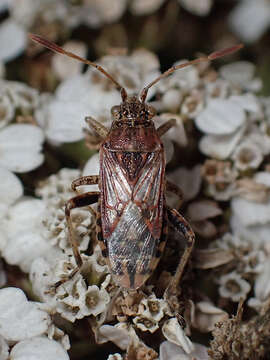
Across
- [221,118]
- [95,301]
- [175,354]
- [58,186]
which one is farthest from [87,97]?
[175,354]

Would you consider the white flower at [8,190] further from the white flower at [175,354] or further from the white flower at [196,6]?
the white flower at [196,6]

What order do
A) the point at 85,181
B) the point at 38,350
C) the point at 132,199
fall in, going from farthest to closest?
1. the point at 85,181
2. the point at 132,199
3. the point at 38,350

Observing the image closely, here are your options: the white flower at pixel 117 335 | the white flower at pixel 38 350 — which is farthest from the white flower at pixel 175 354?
the white flower at pixel 38 350

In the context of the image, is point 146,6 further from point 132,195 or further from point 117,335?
point 117,335

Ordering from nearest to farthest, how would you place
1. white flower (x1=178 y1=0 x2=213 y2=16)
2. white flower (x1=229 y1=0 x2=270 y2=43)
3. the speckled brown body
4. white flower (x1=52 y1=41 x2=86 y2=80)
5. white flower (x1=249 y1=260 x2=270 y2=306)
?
the speckled brown body → white flower (x1=249 y1=260 x2=270 y2=306) → white flower (x1=52 y1=41 x2=86 y2=80) → white flower (x1=178 y1=0 x2=213 y2=16) → white flower (x1=229 y1=0 x2=270 y2=43)

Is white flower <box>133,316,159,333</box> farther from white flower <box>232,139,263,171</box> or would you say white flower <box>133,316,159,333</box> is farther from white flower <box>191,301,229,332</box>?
white flower <box>232,139,263,171</box>

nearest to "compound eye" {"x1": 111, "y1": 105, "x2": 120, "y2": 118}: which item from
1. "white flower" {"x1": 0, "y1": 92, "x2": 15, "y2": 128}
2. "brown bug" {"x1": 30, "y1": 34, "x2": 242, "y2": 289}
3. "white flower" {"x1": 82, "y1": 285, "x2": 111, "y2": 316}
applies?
"brown bug" {"x1": 30, "y1": 34, "x2": 242, "y2": 289}

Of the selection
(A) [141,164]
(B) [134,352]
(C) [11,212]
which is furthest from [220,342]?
(C) [11,212]
